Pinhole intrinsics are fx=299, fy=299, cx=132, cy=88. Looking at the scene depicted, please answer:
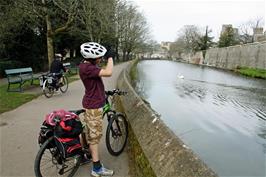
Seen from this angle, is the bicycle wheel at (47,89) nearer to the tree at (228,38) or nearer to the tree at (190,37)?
the tree at (228,38)

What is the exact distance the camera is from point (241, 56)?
5169cm

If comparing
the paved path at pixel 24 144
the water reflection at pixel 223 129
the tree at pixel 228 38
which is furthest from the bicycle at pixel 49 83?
the tree at pixel 228 38

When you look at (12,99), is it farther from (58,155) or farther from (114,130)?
(58,155)

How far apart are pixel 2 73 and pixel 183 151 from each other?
18363 millimetres

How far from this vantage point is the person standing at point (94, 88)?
401 cm

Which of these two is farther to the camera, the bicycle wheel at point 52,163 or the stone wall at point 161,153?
the bicycle wheel at point 52,163

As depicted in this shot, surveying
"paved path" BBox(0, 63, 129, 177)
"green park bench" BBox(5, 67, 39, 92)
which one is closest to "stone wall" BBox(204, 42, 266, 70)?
"green park bench" BBox(5, 67, 39, 92)

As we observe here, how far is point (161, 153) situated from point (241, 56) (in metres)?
51.5

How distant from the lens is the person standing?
13.2ft

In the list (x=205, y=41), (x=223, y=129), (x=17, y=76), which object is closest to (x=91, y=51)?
(x=223, y=129)

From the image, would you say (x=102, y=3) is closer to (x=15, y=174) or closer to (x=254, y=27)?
(x=15, y=174)

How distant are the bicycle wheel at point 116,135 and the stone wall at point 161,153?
23cm

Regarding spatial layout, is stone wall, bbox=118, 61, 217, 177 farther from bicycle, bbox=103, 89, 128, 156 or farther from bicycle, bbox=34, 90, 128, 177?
bicycle, bbox=34, 90, 128, 177

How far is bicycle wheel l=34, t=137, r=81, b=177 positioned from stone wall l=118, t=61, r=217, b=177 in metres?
0.96
